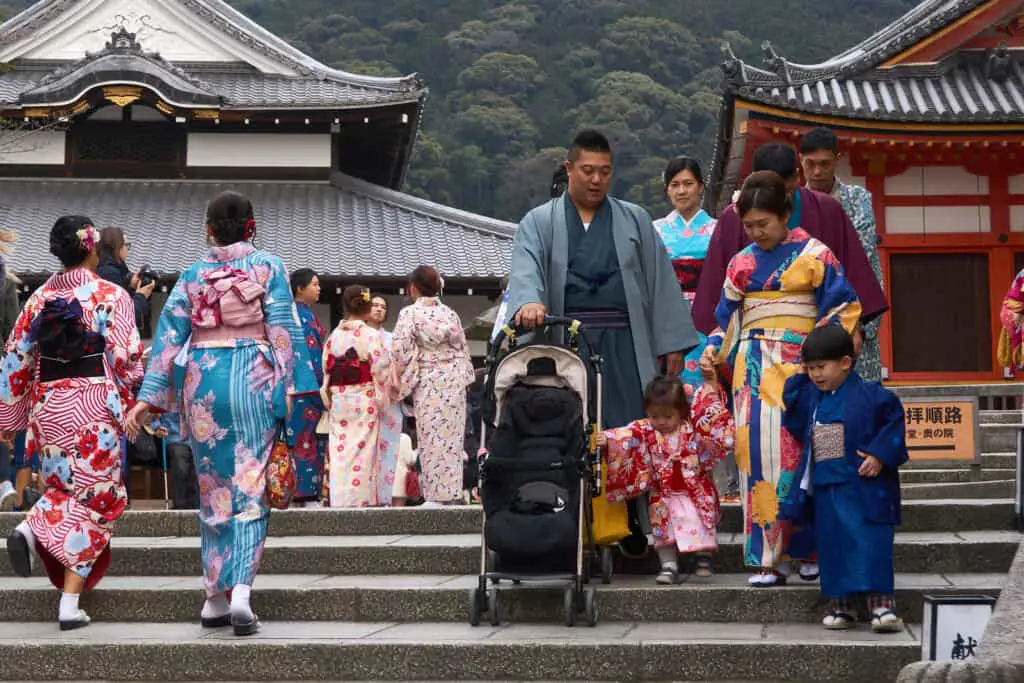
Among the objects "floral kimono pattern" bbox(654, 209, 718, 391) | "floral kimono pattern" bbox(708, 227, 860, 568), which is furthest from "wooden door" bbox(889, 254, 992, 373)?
"floral kimono pattern" bbox(708, 227, 860, 568)

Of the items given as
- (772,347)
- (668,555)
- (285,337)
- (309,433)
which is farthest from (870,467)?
(309,433)

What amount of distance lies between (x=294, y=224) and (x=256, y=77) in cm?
435

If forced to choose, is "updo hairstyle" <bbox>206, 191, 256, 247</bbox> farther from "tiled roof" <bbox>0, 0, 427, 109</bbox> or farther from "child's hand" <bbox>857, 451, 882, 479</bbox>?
"tiled roof" <bbox>0, 0, 427, 109</bbox>

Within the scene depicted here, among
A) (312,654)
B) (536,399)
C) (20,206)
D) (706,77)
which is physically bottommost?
(312,654)

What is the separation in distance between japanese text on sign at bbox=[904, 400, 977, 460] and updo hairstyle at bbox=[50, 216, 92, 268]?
655 cm

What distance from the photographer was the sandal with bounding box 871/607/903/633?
5355 millimetres

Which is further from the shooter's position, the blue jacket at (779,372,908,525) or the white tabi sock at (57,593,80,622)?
the white tabi sock at (57,593,80,622)

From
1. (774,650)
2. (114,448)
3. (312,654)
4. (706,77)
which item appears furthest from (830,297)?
(706,77)

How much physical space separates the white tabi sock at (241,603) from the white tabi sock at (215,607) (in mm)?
219

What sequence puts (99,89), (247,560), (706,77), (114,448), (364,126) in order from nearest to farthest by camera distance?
(247,560) → (114,448) → (99,89) → (364,126) → (706,77)

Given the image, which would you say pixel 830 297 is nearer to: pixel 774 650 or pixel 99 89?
pixel 774 650

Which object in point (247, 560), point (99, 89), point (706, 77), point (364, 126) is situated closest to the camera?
point (247, 560)

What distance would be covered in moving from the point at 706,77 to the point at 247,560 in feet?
187

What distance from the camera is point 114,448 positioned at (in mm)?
6340
